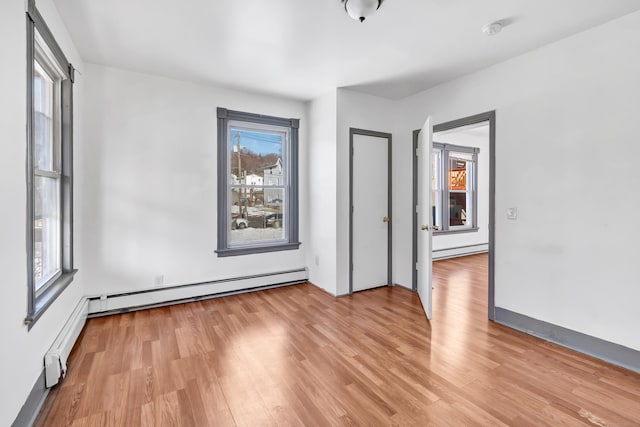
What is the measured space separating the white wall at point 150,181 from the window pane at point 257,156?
0.32 metres

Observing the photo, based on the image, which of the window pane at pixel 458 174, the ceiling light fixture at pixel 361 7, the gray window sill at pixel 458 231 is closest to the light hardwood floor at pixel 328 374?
the ceiling light fixture at pixel 361 7

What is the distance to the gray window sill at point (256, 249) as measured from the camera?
160 inches

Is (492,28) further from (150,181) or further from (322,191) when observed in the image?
(150,181)

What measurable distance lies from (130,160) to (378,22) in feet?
9.82

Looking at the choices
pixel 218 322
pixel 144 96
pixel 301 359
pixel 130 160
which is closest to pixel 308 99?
pixel 144 96

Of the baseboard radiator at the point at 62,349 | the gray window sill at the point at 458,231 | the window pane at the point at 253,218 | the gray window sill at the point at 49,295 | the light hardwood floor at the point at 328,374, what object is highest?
the window pane at the point at 253,218

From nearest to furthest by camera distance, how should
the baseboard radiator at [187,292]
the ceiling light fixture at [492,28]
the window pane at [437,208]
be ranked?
the ceiling light fixture at [492,28], the baseboard radiator at [187,292], the window pane at [437,208]

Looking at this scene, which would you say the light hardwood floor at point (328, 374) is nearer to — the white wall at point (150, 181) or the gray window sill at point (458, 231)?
the white wall at point (150, 181)

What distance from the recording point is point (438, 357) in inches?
97.4

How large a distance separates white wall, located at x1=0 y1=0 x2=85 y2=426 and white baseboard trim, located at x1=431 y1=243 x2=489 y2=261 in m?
6.07

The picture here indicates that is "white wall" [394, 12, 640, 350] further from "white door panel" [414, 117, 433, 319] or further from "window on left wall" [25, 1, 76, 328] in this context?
"window on left wall" [25, 1, 76, 328]

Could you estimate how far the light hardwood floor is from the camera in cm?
182

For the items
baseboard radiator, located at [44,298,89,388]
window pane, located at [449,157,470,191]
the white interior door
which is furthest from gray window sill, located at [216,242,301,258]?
window pane, located at [449,157,470,191]

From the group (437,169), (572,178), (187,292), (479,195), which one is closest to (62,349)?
(187,292)
